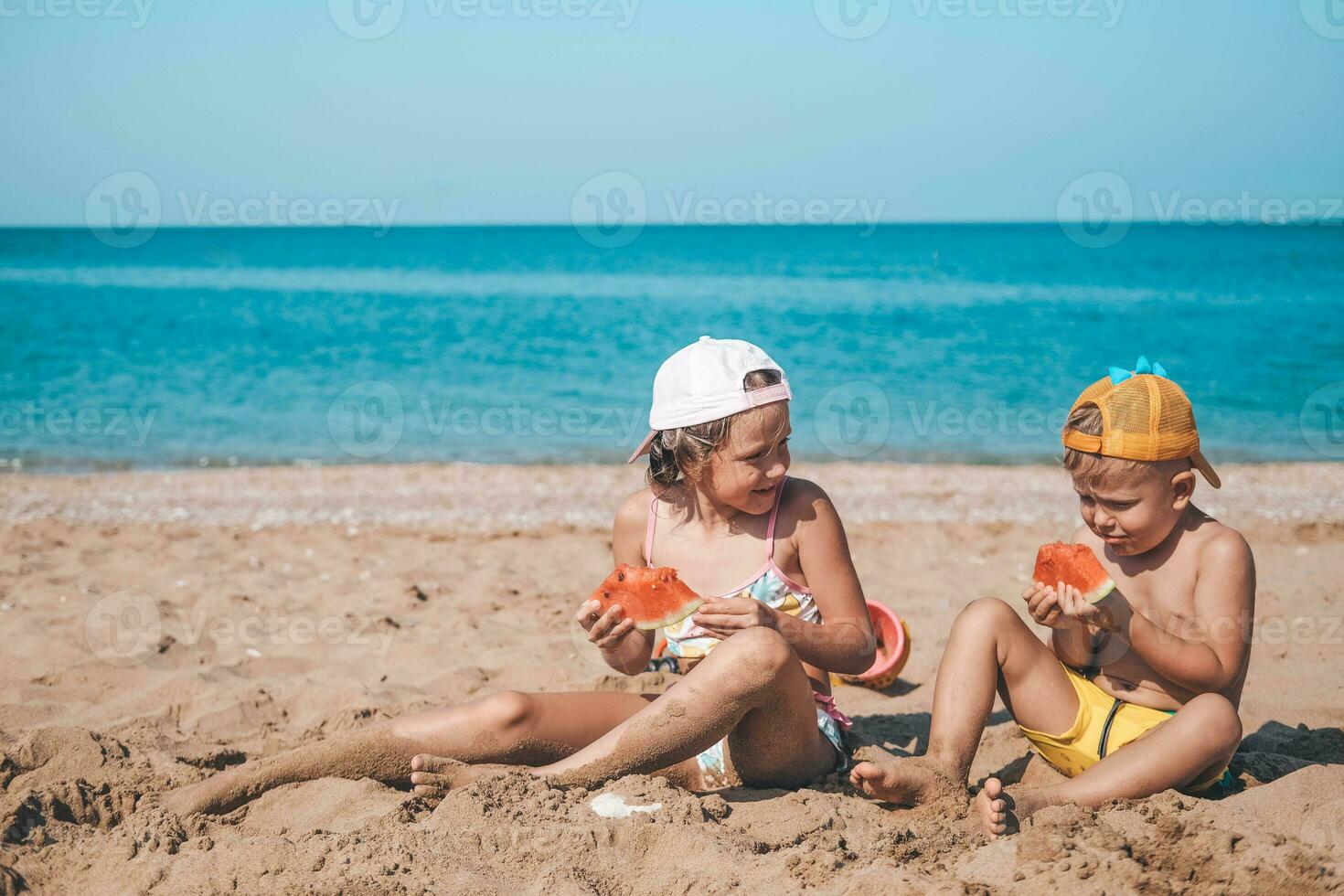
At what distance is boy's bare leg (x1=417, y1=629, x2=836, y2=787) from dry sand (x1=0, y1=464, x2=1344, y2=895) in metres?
0.08

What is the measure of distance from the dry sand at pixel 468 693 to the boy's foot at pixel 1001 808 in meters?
0.06

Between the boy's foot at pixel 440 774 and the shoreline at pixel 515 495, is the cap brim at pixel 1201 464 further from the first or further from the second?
the shoreline at pixel 515 495

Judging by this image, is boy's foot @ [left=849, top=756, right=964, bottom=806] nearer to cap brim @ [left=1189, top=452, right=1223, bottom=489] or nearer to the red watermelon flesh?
the red watermelon flesh

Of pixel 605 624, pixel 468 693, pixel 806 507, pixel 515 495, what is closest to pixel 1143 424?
pixel 806 507

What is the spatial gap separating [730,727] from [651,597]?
47cm

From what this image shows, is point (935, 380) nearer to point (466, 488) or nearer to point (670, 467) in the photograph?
point (466, 488)

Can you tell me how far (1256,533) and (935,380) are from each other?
9.98 meters

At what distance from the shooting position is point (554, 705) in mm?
3275

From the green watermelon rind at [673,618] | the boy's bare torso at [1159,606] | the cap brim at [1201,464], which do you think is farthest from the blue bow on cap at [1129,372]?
the green watermelon rind at [673,618]

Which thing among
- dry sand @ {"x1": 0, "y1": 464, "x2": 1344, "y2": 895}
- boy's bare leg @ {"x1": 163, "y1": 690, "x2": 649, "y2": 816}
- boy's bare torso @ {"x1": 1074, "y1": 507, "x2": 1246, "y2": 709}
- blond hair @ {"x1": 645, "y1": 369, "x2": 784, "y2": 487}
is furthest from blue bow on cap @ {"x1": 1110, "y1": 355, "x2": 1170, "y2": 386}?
boy's bare leg @ {"x1": 163, "y1": 690, "x2": 649, "y2": 816}

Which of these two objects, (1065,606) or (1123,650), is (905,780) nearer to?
(1065,606)

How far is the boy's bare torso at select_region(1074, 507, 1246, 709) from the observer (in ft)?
10.4

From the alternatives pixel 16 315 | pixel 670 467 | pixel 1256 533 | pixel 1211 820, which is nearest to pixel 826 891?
pixel 1211 820

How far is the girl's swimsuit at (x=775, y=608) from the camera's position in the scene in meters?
3.27
